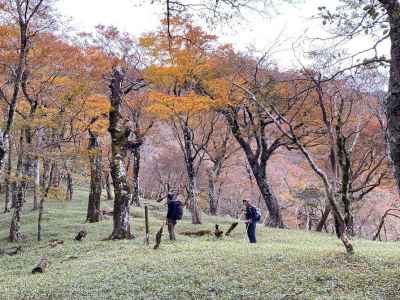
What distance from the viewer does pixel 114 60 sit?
2441cm

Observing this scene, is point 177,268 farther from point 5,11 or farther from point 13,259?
point 5,11

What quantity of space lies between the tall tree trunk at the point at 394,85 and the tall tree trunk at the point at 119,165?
13716 mm

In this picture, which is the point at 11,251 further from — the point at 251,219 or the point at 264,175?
the point at 264,175

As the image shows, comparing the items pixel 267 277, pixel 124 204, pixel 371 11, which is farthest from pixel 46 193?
pixel 371 11

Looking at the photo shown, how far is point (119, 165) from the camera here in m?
19.7

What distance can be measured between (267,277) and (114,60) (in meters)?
17.8

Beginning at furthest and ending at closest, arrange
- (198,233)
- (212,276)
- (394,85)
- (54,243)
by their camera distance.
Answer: (198,233) < (54,243) < (212,276) < (394,85)

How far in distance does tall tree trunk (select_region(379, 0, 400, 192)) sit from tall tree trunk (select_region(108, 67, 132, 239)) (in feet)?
45.0

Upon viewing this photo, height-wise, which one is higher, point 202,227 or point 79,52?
point 79,52

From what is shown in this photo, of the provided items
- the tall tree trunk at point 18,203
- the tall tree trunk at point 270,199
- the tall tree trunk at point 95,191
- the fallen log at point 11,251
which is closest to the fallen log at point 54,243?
the fallen log at point 11,251

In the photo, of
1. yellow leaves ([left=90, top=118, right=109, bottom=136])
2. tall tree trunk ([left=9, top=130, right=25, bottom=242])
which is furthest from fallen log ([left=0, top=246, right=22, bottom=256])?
yellow leaves ([left=90, top=118, right=109, bottom=136])

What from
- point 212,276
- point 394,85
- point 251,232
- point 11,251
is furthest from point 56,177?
point 394,85

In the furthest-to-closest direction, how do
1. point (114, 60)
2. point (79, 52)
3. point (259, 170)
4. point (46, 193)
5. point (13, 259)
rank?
point (259, 170) < point (114, 60) < point (79, 52) < point (46, 193) < point (13, 259)

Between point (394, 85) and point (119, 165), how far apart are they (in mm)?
14161
